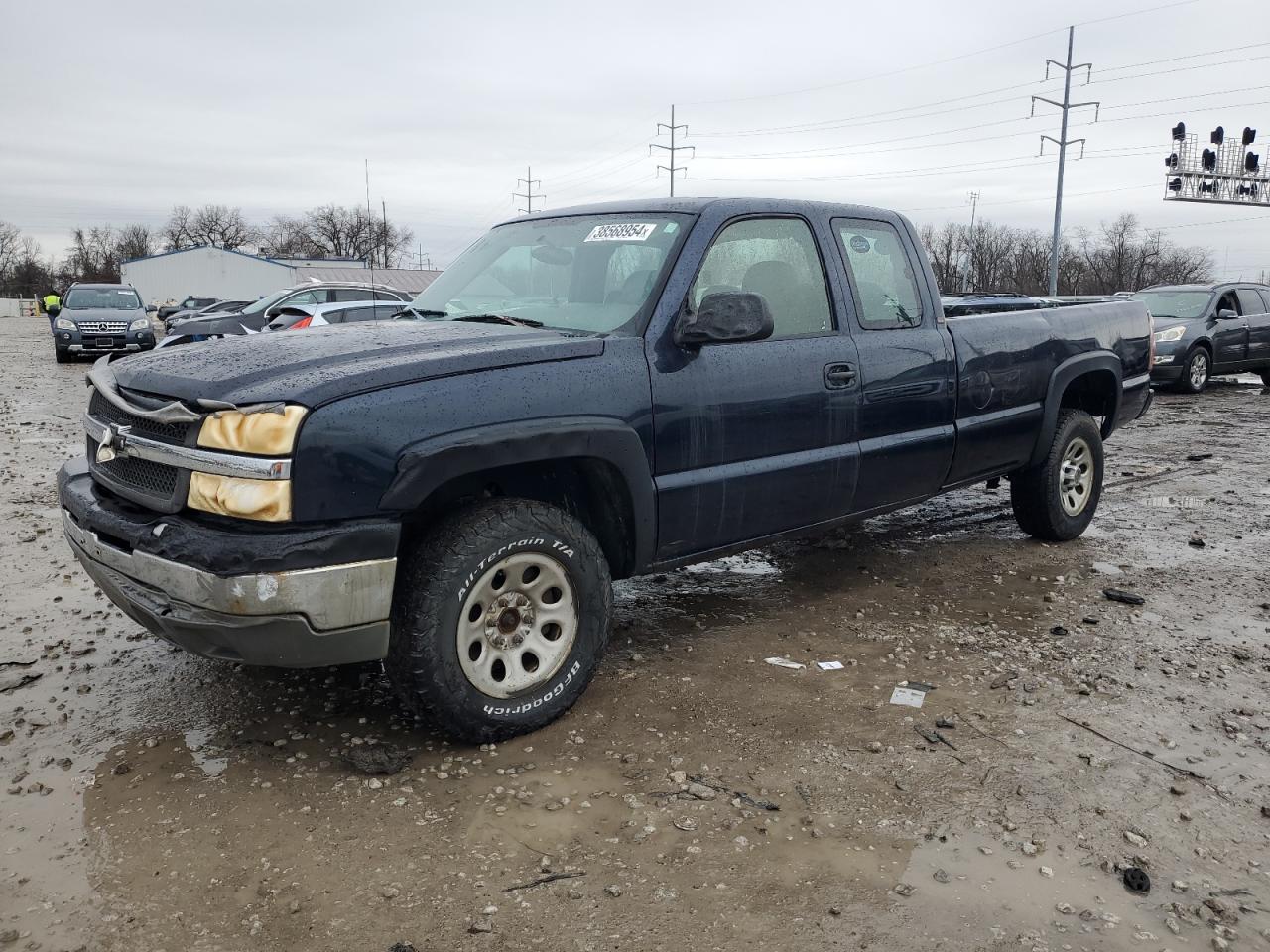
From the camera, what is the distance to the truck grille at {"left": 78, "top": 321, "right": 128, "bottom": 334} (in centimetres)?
2162

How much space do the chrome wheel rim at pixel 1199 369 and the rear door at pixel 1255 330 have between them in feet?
3.43

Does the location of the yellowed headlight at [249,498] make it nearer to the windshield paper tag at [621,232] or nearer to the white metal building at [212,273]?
the windshield paper tag at [621,232]

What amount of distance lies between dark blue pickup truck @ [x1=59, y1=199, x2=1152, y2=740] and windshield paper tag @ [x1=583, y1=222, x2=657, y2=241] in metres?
0.02

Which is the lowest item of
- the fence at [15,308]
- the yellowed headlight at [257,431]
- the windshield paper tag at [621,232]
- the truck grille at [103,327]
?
the fence at [15,308]

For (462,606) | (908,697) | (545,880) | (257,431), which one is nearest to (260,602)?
(257,431)

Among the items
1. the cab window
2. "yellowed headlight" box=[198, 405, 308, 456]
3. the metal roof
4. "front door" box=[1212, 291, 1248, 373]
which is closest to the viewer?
"yellowed headlight" box=[198, 405, 308, 456]

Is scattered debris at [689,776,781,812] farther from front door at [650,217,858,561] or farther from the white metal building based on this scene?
the white metal building

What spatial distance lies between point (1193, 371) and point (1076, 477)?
11.5 m

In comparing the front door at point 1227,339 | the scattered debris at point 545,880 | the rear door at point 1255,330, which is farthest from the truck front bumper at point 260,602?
the rear door at point 1255,330

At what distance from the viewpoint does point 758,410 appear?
409 centimetres

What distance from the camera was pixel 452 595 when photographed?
3238 millimetres

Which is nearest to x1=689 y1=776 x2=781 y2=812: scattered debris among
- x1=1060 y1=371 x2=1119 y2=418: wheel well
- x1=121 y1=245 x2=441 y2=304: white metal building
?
x1=1060 y1=371 x2=1119 y2=418: wheel well

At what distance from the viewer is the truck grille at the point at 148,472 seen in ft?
10.3

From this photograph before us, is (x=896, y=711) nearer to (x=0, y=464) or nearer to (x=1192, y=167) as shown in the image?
(x=0, y=464)
